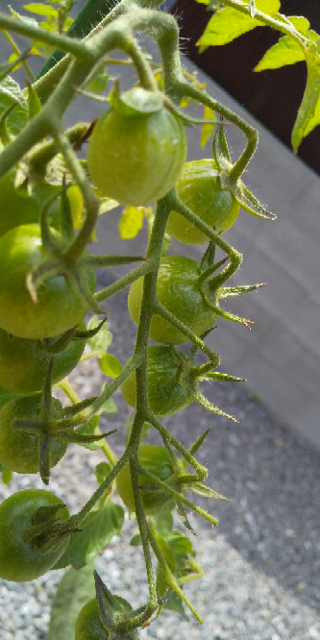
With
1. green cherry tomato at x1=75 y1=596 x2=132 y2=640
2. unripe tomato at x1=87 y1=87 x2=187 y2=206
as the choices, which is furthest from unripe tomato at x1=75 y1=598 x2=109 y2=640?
unripe tomato at x1=87 y1=87 x2=187 y2=206

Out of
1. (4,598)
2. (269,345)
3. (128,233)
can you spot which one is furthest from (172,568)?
(269,345)

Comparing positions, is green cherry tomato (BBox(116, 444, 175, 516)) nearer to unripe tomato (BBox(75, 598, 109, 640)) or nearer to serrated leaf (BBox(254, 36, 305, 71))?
unripe tomato (BBox(75, 598, 109, 640))

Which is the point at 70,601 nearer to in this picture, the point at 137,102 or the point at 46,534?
the point at 46,534

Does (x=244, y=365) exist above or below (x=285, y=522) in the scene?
above

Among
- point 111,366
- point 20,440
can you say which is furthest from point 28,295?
point 111,366

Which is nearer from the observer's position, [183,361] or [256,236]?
[183,361]

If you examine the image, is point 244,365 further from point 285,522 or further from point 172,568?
point 172,568
